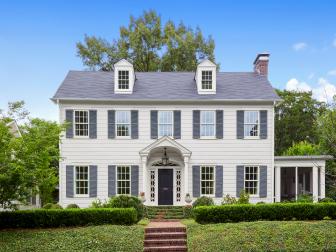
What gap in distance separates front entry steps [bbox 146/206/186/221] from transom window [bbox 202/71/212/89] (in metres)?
7.17

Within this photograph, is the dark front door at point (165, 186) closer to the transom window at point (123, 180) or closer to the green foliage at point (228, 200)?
the transom window at point (123, 180)

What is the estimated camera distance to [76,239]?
1636 cm

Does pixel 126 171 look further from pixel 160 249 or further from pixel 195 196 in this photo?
pixel 160 249

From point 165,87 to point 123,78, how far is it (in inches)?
101

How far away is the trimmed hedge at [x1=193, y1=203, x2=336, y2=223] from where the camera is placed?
18.8 m

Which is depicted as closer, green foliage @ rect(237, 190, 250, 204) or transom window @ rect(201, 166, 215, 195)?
green foliage @ rect(237, 190, 250, 204)

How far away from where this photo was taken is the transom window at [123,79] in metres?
25.9

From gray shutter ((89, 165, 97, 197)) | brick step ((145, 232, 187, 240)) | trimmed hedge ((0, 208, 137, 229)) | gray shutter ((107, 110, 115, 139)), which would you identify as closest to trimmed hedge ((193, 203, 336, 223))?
brick step ((145, 232, 187, 240))

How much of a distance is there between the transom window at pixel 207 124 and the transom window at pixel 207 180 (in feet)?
6.33

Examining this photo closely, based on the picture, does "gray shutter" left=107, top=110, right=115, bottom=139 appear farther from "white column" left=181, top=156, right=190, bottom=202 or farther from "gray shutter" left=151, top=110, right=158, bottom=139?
"white column" left=181, top=156, right=190, bottom=202

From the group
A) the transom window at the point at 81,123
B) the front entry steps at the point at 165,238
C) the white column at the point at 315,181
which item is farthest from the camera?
the white column at the point at 315,181

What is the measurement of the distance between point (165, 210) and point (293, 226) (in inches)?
334

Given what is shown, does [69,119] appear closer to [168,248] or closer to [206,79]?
[206,79]

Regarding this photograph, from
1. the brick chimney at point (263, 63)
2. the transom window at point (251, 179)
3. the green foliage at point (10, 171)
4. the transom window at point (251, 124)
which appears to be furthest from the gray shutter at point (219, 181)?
the green foliage at point (10, 171)
